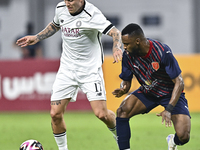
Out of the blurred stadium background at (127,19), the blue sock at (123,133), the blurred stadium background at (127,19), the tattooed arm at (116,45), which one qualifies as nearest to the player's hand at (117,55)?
the tattooed arm at (116,45)

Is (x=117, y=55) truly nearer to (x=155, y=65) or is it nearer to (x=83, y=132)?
(x=155, y=65)

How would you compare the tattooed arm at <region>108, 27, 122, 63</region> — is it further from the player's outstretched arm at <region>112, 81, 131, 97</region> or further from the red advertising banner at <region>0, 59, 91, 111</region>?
the red advertising banner at <region>0, 59, 91, 111</region>

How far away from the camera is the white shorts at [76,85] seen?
6098 mm

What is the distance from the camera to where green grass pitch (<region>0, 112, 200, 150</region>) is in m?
7.08

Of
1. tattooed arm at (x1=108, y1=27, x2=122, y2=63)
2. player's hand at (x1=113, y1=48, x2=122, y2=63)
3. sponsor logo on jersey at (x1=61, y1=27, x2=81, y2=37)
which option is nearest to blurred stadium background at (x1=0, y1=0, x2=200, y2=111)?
sponsor logo on jersey at (x1=61, y1=27, x2=81, y2=37)

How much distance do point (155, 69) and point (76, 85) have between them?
139cm

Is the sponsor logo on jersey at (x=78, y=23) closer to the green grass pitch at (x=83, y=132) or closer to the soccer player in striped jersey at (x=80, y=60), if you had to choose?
the soccer player in striped jersey at (x=80, y=60)

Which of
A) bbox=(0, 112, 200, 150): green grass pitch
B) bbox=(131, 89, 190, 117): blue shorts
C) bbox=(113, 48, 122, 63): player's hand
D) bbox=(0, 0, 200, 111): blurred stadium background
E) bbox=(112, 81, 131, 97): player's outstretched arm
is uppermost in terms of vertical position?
bbox=(0, 0, 200, 111): blurred stadium background

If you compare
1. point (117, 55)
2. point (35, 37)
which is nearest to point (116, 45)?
point (117, 55)

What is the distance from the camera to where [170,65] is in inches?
206

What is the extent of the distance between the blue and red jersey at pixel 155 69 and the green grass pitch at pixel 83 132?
1.49 meters

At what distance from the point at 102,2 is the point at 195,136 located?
12799 mm

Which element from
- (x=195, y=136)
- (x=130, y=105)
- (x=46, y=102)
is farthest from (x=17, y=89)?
(x=130, y=105)

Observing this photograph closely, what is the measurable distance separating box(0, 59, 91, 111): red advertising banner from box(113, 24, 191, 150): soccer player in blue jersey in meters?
6.20
